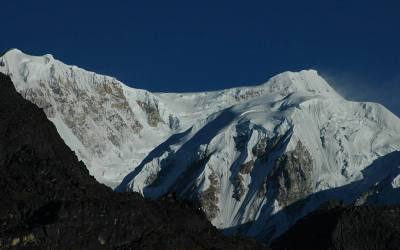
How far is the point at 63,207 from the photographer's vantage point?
146 m

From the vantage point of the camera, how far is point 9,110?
16525 centimetres

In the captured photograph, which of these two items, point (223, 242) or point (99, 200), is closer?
point (99, 200)

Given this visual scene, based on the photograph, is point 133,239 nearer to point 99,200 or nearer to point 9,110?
point 99,200

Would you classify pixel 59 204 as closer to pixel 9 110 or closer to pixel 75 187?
pixel 75 187

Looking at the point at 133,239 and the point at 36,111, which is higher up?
the point at 36,111

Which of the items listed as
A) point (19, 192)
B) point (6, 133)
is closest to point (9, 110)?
point (6, 133)

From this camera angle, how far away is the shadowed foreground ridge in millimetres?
143625

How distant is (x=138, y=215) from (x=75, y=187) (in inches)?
345

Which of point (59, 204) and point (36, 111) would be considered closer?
point (59, 204)

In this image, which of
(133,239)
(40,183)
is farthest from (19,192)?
(133,239)

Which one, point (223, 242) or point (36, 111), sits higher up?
point (36, 111)

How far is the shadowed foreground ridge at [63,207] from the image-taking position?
143625mm

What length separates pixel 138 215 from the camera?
152500 millimetres

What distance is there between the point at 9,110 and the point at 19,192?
53.9ft
